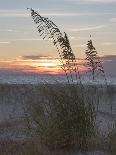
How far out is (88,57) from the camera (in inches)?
552

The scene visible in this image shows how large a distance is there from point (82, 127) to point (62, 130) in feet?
1.48

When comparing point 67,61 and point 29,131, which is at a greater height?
point 67,61

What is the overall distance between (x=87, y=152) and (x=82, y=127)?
23.9 inches

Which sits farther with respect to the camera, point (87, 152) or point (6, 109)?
point (6, 109)

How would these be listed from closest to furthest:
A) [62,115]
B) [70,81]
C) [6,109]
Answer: [62,115]
[70,81]
[6,109]

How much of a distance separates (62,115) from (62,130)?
35 centimetres

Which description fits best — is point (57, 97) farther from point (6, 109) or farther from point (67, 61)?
point (6, 109)

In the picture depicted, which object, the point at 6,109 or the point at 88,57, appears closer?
the point at 88,57

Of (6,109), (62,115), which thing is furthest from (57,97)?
(6,109)

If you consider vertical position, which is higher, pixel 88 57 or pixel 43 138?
pixel 88 57

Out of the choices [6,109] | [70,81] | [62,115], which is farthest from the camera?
[6,109]

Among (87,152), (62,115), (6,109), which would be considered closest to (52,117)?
(62,115)

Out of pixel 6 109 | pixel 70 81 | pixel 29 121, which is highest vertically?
pixel 70 81

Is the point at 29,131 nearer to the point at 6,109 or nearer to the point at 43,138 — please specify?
the point at 43,138
